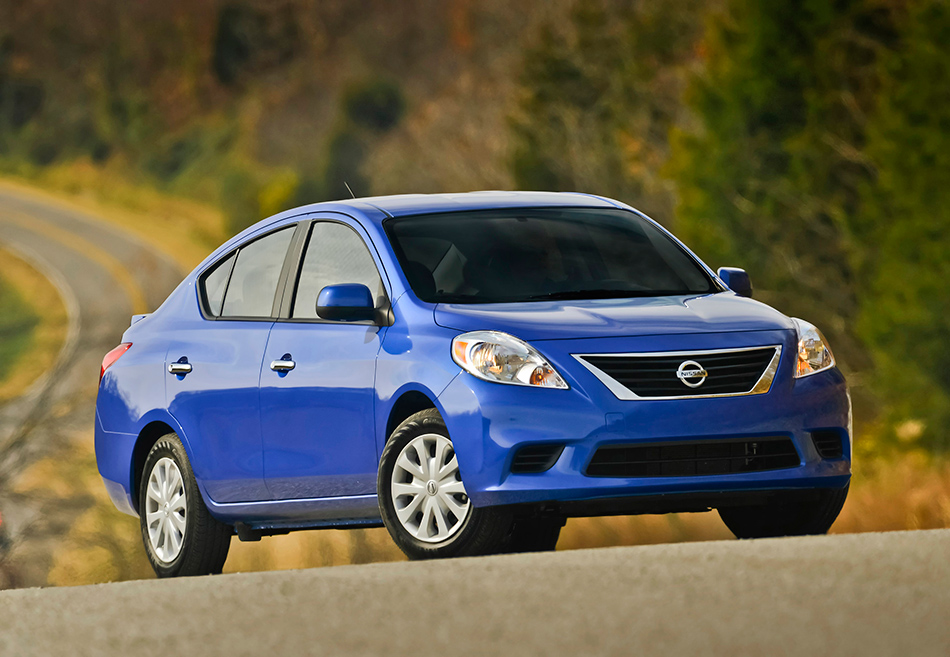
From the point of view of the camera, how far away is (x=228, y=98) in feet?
326

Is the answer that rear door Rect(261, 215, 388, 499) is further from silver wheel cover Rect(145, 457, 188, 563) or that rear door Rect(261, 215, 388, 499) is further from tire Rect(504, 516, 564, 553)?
silver wheel cover Rect(145, 457, 188, 563)

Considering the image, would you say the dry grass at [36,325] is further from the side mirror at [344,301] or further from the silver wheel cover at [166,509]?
the side mirror at [344,301]

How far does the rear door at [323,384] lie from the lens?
314 inches

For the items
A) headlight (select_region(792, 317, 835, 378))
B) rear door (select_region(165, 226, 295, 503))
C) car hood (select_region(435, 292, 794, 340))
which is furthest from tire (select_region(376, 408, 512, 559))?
headlight (select_region(792, 317, 835, 378))

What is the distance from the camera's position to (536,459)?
7.31 metres

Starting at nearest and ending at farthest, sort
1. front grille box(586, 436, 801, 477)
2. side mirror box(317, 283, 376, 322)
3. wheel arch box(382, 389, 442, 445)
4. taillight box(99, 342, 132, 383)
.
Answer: front grille box(586, 436, 801, 477), wheel arch box(382, 389, 442, 445), side mirror box(317, 283, 376, 322), taillight box(99, 342, 132, 383)

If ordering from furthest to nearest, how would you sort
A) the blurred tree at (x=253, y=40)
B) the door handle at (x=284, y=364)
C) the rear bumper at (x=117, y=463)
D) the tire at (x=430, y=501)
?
the blurred tree at (x=253, y=40)
the rear bumper at (x=117, y=463)
the door handle at (x=284, y=364)
the tire at (x=430, y=501)

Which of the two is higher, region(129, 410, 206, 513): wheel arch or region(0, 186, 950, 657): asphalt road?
region(0, 186, 950, 657): asphalt road

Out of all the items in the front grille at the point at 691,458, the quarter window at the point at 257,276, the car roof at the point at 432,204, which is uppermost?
the car roof at the point at 432,204

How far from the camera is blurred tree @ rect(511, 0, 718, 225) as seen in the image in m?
50.2

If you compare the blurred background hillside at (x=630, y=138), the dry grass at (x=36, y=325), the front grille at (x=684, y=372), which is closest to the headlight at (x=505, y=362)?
the front grille at (x=684, y=372)

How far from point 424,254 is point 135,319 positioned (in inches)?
106

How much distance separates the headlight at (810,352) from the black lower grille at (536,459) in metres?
1.20

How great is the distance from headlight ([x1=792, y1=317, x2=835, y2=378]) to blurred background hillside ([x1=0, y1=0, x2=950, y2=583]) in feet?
27.7
